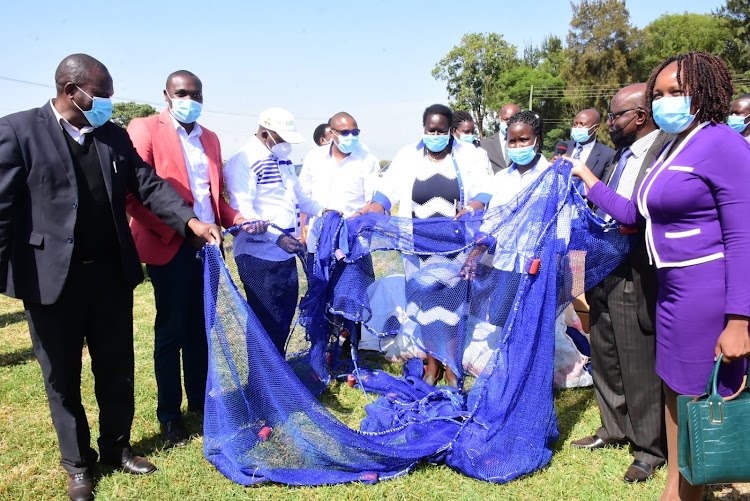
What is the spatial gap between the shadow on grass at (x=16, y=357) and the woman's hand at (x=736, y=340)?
20.0 ft

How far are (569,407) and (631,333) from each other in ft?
3.95

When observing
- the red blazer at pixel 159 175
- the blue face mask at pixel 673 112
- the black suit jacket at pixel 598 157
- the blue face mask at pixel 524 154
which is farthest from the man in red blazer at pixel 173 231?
the black suit jacket at pixel 598 157

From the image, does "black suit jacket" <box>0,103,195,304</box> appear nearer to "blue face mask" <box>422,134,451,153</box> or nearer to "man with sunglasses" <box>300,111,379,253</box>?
"blue face mask" <box>422,134,451,153</box>

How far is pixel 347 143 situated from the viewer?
19.7 feet

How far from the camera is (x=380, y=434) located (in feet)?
12.2

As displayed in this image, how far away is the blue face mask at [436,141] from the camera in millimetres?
4633

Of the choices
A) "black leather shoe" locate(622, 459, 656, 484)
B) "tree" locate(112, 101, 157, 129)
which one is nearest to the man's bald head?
"black leather shoe" locate(622, 459, 656, 484)

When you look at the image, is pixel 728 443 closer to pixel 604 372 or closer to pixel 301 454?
pixel 604 372

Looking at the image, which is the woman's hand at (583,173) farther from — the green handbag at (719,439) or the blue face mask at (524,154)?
the green handbag at (719,439)

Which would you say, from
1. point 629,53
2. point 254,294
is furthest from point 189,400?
point 629,53

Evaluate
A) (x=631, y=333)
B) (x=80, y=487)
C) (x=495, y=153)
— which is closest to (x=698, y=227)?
(x=631, y=333)

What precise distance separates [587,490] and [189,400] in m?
2.98

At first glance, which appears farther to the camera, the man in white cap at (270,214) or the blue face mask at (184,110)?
the man in white cap at (270,214)

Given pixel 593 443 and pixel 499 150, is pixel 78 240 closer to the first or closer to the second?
pixel 593 443
